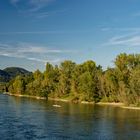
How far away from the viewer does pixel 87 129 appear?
2564 inches

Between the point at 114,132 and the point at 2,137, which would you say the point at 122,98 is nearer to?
the point at 114,132

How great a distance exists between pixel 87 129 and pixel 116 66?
8697cm

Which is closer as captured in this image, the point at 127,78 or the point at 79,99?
the point at 127,78

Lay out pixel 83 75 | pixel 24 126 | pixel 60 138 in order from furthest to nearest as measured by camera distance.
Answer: pixel 83 75 → pixel 24 126 → pixel 60 138

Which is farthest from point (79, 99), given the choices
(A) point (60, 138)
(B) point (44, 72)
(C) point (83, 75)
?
(A) point (60, 138)

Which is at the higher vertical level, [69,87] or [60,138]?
[69,87]

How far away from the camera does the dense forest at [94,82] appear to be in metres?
132

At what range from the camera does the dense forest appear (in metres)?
132

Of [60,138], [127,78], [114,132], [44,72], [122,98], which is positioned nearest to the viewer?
[60,138]

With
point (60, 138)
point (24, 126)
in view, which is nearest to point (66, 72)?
point (24, 126)

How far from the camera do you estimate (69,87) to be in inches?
6934

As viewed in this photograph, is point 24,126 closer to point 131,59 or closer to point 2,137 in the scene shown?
point 2,137

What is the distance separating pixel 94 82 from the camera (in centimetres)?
15262

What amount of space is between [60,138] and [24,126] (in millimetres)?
13715
